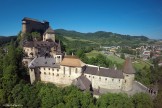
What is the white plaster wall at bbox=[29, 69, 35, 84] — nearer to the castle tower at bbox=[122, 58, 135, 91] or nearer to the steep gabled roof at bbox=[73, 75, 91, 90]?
the steep gabled roof at bbox=[73, 75, 91, 90]

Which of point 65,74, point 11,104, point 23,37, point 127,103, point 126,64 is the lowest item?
point 11,104

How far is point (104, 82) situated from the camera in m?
46.6

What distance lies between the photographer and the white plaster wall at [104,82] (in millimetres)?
46000

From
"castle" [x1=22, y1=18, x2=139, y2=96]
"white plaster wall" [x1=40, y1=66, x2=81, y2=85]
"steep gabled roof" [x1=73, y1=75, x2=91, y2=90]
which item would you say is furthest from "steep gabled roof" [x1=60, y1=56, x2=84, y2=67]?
"steep gabled roof" [x1=73, y1=75, x2=91, y2=90]

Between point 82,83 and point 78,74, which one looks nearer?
point 82,83

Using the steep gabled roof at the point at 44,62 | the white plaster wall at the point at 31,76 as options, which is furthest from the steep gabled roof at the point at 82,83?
the white plaster wall at the point at 31,76

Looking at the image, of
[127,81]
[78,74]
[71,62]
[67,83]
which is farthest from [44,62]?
[127,81]

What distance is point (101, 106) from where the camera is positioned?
118 ft

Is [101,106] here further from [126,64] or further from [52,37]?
[52,37]

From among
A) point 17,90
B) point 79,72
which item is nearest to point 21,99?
point 17,90

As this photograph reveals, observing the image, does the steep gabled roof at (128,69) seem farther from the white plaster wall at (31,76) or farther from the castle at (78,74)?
the white plaster wall at (31,76)

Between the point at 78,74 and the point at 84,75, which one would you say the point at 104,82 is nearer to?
the point at 84,75

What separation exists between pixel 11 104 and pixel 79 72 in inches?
713

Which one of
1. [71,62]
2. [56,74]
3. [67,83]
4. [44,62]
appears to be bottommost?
[67,83]
